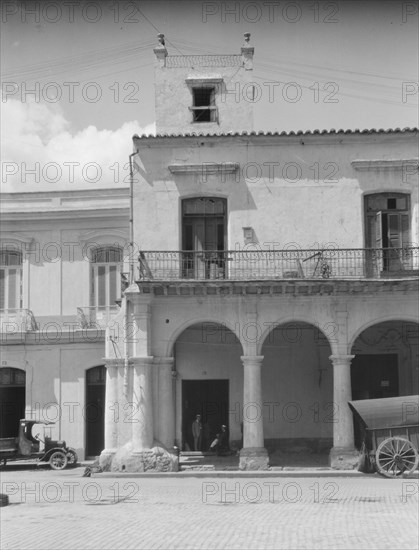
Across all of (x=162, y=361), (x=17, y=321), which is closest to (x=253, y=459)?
(x=162, y=361)

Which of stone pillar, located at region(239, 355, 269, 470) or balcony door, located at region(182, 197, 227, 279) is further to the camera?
balcony door, located at region(182, 197, 227, 279)

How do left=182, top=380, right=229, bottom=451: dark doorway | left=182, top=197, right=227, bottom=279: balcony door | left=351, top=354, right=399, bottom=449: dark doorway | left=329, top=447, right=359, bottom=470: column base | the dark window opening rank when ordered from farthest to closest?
left=182, top=380, right=229, bottom=451: dark doorway, left=351, top=354, right=399, bottom=449: dark doorway, the dark window opening, left=182, top=197, right=227, bottom=279: balcony door, left=329, top=447, right=359, bottom=470: column base

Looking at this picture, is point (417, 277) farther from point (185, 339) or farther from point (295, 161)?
point (185, 339)

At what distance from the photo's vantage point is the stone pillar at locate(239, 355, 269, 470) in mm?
25766

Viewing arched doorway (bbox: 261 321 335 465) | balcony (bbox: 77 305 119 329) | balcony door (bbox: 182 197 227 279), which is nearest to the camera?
balcony door (bbox: 182 197 227 279)

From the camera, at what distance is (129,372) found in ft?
86.4

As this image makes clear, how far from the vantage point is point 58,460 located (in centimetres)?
2900

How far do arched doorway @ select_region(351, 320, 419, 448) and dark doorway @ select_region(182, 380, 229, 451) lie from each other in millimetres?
4325

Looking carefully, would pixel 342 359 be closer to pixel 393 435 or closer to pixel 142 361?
pixel 393 435

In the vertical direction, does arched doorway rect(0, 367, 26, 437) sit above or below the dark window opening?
below

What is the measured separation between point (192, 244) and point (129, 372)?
164 inches

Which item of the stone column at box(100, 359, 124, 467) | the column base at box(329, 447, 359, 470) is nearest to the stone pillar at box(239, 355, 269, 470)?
the column base at box(329, 447, 359, 470)

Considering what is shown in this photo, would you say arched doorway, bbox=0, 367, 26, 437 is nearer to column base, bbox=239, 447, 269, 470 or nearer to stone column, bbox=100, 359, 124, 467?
stone column, bbox=100, 359, 124, 467

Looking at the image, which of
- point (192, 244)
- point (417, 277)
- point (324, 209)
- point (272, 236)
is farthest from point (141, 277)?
point (417, 277)
